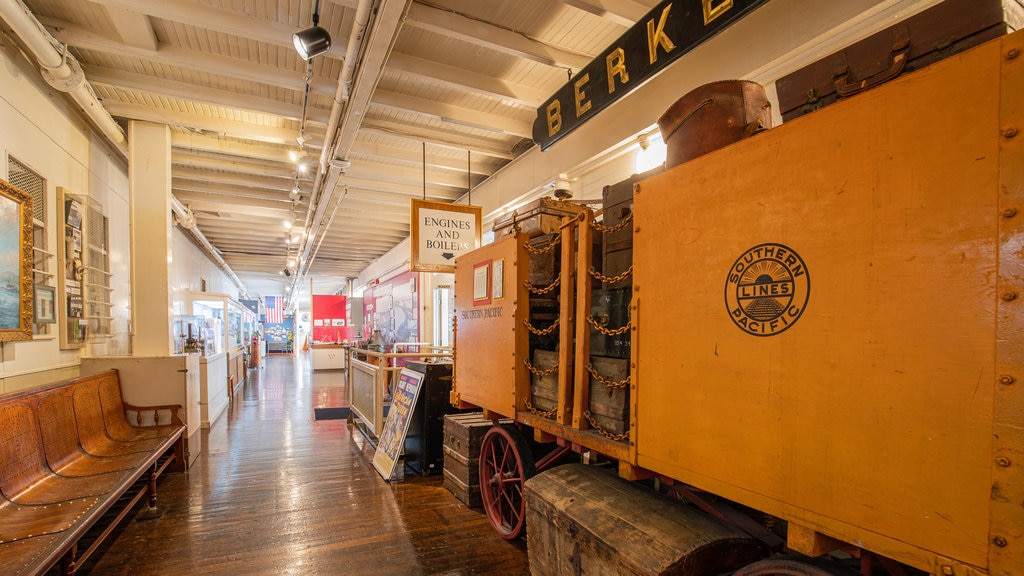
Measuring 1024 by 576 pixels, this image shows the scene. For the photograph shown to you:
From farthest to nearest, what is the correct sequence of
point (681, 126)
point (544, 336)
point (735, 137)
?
point (544, 336) → point (681, 126) → point (735, 137)

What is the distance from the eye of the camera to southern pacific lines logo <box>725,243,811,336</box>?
4.41ft

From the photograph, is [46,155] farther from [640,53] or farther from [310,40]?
[640,53]

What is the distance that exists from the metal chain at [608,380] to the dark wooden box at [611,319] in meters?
0.10

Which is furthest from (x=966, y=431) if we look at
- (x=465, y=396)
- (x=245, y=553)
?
(x=245, y=553)

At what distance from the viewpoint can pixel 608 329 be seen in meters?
2.18

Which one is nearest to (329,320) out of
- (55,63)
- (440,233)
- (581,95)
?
(440,233)

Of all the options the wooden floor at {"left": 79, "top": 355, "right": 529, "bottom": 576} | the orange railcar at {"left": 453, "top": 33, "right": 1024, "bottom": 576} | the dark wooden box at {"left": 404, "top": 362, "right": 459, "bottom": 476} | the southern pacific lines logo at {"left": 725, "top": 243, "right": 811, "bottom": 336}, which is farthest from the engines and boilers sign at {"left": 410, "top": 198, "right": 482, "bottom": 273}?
the southern pacific lines logo at {"left": 725, "top": 243, "right": 811, "bottom": 336}

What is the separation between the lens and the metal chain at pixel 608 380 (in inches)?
79.1

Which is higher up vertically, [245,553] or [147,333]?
[147,333]

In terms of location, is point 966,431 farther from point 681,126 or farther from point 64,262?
point 64,262

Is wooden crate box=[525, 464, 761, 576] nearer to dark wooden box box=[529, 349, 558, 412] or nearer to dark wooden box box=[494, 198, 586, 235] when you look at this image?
dark wooden box box=[529, 349, 558, 412]

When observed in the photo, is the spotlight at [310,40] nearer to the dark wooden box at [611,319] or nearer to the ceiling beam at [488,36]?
the ceiling beam at [488,36]

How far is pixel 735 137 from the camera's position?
5.78 feet

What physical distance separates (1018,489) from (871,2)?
2.68m
